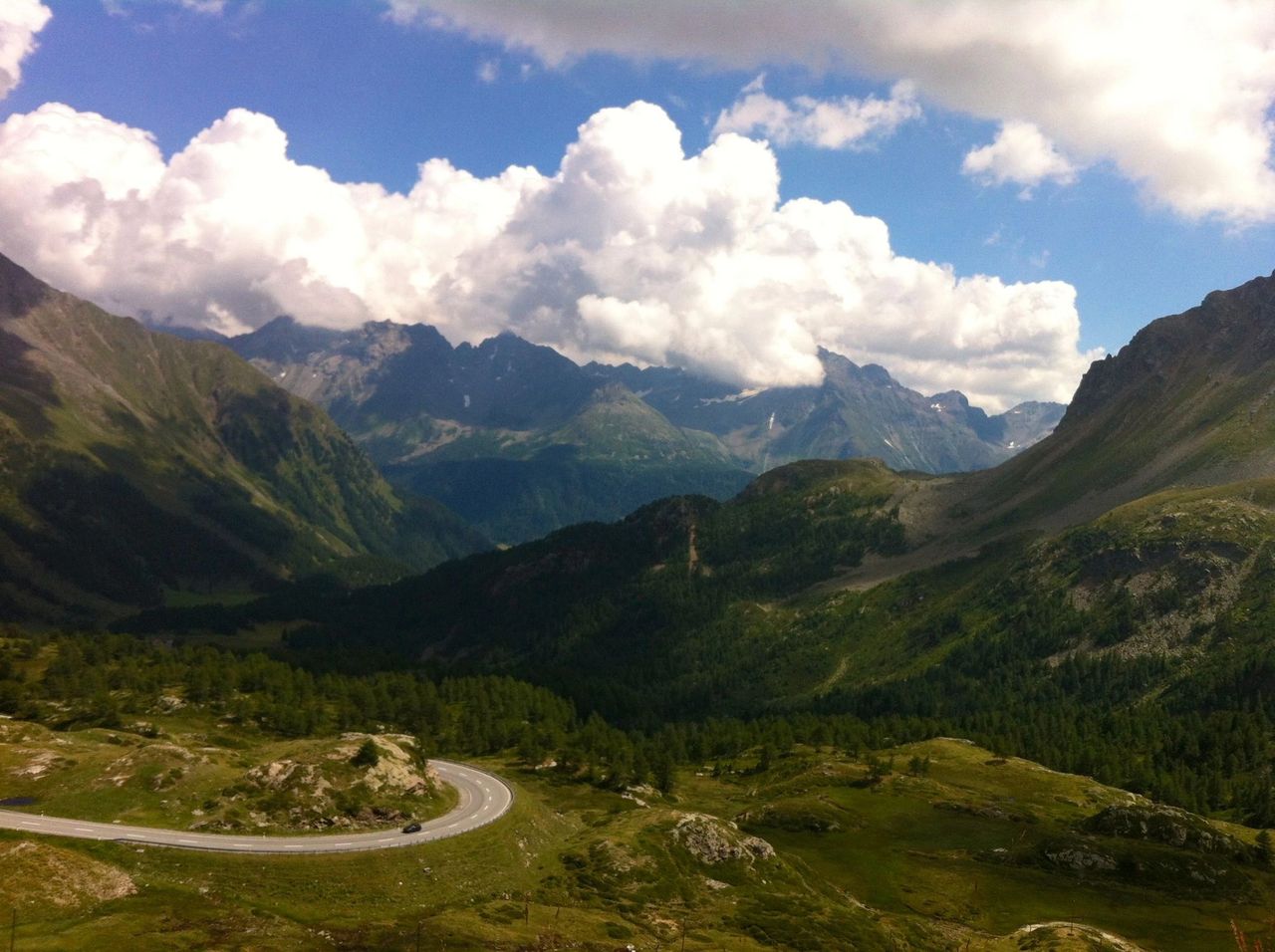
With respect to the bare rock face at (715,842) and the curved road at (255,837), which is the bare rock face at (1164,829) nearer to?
the bare rock face at (715,842)

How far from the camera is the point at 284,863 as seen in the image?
91062 millimetres

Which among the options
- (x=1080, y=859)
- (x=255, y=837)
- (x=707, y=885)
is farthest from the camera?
(x=1080, y=859)

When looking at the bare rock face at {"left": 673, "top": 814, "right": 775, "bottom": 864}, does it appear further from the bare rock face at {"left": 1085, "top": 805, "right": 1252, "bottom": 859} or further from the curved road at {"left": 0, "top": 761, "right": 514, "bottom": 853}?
the bare rock face at {"left": 1085, "top": 805, "right": 1252, "bottom": 859}

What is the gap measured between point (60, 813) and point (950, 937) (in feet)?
368

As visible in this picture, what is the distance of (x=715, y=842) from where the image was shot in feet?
411

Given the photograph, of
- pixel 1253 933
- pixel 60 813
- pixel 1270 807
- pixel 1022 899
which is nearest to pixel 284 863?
pixel 60 813

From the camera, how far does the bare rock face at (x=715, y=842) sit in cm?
12362

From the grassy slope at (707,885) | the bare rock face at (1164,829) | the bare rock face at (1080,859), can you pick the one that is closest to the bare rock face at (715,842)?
the grassy slope at (707,885)

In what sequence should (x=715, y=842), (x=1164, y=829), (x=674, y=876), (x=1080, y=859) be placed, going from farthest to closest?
(x=1164, y=829) → (x=1080, y=859) → (x=715, y=842) → (x=674, y=876)

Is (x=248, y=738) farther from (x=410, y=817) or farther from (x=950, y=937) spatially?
(x=950, y=937)

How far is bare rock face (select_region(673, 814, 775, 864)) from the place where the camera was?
124 m

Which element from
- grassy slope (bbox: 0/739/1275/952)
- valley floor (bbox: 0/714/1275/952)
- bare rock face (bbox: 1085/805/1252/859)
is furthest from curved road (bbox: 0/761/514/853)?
bare rock face (bbox: 1085/805/1252/859)

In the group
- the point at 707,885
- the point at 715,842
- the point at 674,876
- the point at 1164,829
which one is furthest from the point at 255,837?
the point at 1164,829

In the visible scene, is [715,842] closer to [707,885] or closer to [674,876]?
[707,885]
